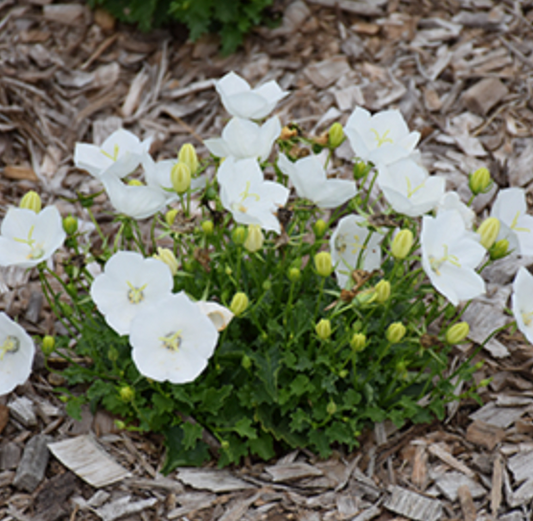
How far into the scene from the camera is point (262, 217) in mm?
2445

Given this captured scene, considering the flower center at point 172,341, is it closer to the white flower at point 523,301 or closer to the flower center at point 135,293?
the flower center at point 135,293

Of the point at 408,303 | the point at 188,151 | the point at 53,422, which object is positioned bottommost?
the point at 53,422

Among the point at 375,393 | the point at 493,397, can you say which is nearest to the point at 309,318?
the point at 375,393

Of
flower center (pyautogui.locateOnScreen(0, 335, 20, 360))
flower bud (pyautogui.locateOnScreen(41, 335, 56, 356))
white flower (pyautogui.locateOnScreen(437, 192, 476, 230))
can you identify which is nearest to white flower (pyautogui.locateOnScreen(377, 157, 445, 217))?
white flower (pyautogui.locateOnScreen(437, 192, 476, 230))

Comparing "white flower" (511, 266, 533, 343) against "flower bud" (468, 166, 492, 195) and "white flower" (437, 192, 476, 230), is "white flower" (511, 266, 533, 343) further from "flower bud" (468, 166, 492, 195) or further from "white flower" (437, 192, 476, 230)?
"flower bud" (468, 166, 492, 195)

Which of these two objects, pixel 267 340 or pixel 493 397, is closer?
pixel 267 340

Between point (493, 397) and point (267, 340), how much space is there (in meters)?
1.13

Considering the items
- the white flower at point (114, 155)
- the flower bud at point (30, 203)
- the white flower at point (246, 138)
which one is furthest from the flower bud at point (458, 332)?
the flower bud at point (30, 203)

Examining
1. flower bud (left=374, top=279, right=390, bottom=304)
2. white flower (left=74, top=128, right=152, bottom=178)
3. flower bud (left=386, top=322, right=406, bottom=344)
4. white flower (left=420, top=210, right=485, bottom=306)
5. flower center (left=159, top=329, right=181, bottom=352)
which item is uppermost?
white flower (left=74, top=128, right=152, bottom=178)

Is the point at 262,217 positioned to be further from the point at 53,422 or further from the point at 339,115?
the point at 339,115

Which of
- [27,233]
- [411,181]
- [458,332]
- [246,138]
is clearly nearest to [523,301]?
[458,332]

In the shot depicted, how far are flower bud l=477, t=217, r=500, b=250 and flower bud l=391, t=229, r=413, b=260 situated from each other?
0.35 meters

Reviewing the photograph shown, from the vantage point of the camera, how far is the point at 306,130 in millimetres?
4359

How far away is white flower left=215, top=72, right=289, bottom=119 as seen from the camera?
103 inches
